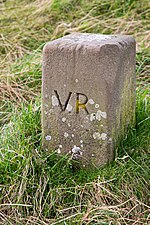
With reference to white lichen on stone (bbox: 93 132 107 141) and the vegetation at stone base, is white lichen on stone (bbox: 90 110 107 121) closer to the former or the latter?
white lichen on stone (bbox: 93 132 107 141)

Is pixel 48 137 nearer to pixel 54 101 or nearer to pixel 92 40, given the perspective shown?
pixel 54 101

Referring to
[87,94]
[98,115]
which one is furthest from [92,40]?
[98,115]

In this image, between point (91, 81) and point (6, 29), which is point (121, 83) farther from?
point (6, 29)

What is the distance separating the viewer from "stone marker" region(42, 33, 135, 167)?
238 cm

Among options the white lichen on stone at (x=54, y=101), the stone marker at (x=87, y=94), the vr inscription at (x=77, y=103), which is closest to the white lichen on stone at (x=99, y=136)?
the stone marker at (x=87, y=94)

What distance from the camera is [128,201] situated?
239cm

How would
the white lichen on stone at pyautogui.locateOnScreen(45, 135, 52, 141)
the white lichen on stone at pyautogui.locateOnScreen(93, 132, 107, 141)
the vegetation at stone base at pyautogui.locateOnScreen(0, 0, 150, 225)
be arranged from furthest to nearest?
the white lichen on stone at pyautogui.locateOnScreen(45, 135, 52, 141), the white lichen on stone at pyautogui.locateOnScreen(93, 132, 107, 141), the vegetation at stone base at pyautogui.locateOnScreen(0, 0, 150, 225)

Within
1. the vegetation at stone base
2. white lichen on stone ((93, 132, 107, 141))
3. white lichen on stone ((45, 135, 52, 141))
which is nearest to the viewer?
the vegetation at stone base

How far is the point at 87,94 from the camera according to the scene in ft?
8.00

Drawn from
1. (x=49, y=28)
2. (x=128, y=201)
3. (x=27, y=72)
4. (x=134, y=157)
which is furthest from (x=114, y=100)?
(x=49, y=28)

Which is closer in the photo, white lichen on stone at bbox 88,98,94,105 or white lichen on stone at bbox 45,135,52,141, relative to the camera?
white lichen on stone at bbox 88,98,94,105

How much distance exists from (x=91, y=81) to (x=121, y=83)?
0.18m

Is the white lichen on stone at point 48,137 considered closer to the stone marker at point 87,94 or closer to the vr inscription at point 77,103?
the stone marker at point 87,94

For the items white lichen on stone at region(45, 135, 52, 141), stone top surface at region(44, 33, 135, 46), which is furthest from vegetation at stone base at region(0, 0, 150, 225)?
stone top surface at region(44, 33, 135, 46)
